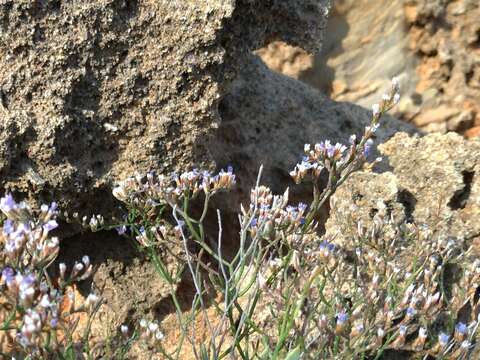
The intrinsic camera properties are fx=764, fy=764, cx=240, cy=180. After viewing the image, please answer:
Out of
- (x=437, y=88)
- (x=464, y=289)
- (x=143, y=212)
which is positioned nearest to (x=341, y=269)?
(x=464, y=289)

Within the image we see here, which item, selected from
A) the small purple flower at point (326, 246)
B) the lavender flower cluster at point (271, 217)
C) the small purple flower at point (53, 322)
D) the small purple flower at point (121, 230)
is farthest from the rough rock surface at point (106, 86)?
the small purple flower at point (53, 322)

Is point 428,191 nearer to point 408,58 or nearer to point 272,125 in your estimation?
point 272,125

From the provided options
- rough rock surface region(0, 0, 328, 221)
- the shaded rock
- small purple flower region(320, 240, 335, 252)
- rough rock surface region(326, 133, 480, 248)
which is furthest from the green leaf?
the shaded rock

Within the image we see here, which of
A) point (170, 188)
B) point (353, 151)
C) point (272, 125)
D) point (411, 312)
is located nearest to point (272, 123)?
point (272, 125)

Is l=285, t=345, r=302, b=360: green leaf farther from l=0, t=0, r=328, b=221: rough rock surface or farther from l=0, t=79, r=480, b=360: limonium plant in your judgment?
l=0, t=0, r=328, b=221: rough rock surface

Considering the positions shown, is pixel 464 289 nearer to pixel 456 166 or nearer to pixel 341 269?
pixel 341 269

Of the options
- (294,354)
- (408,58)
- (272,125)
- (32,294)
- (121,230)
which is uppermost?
A: (408,58)
